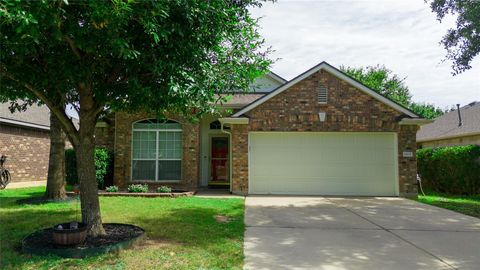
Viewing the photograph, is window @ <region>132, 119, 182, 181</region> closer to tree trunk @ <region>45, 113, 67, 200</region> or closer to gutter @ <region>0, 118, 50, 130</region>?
tree trunk @ <region>45, 113, 67, 200</region>

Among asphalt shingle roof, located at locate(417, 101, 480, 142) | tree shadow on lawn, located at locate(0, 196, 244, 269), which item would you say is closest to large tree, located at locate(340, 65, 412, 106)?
asphalt shingle roof, located at locate(417, 101, 480, 142)

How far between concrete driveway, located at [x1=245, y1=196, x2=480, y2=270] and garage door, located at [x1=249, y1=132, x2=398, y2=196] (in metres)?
2.52

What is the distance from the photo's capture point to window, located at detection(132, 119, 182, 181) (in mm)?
14703

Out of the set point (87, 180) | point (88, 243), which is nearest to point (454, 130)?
point (87, 180)

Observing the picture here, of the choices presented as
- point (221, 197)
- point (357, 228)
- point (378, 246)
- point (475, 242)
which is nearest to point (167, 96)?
point (378, 246)

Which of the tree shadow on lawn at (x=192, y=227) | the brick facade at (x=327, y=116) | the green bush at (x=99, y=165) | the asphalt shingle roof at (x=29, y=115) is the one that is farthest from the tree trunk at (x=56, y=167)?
the asphalt shingle roof at (x=29, y=115)

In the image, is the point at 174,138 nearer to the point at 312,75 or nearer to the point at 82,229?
the point at 312,75

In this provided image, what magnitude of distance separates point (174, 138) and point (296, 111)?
466cm

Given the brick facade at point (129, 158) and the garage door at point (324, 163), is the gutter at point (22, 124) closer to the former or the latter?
the brick facade at point (129, 158)

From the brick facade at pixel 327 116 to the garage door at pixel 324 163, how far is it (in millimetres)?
310

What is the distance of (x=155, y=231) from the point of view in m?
7.48

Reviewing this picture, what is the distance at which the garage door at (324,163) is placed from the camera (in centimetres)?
1423

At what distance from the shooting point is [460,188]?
16.0m

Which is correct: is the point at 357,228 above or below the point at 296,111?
below
